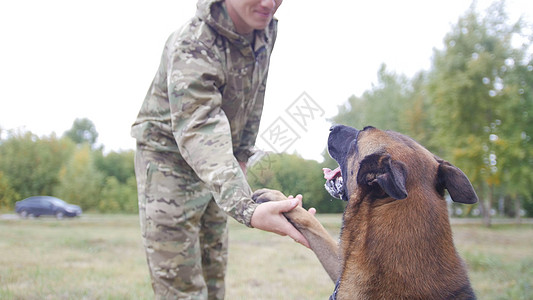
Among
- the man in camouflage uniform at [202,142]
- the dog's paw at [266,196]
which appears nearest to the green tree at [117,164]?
the man in camouflage uniform at [202,142]

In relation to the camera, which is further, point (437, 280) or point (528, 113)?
point (528, 113)

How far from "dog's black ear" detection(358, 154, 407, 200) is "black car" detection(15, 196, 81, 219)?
17.3m

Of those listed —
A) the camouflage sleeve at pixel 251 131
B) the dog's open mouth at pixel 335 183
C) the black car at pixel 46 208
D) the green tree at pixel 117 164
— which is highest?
the green tree at pixel 117 164

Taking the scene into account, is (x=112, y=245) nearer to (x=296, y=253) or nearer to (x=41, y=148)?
(x=296, y=253)

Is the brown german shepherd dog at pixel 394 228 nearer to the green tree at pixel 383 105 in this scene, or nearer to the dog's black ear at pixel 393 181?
the dog's black ear at pixel 393 181

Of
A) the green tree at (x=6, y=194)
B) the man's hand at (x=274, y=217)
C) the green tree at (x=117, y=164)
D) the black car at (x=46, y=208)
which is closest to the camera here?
the man's hand at (x=274, y=217)

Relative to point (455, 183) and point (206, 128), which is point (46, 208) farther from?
point (455, 183)

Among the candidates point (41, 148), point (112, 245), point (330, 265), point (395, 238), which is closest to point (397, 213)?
point (395, 238)

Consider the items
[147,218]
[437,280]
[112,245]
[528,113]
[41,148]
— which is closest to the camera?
[437,280]

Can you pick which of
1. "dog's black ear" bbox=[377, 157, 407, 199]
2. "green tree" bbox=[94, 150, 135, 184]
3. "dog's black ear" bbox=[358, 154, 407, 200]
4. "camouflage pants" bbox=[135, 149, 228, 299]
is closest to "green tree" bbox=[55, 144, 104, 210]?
"green tree" bbox=[94, 150, 135, 184]

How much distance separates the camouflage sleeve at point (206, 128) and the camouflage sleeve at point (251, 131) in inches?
23.2

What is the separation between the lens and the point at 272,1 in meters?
2.16

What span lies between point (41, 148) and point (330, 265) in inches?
712

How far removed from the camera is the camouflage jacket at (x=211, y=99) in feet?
6.39
